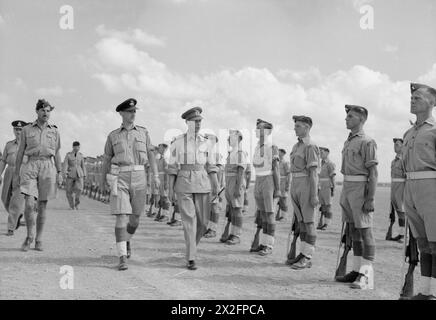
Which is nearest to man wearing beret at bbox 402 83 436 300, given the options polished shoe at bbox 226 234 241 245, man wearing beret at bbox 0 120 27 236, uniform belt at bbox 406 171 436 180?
uniform belt at bbox 406 171 436 180

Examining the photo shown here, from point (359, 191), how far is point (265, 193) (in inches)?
111

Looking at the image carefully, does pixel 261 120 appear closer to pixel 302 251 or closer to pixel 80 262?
pixel 302 251

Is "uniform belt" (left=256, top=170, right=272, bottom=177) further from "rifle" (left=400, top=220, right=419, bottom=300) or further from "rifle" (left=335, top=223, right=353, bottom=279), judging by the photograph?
"rifle" (left=400, top=220, right=419, bottom=300)

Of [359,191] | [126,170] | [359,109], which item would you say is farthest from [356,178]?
[126,170]

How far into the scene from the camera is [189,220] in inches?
288

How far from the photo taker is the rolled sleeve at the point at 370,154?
6454 mm

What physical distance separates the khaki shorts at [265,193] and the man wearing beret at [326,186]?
6.06 meters

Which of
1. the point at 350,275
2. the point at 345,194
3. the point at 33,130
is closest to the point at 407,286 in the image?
the point at 350,275

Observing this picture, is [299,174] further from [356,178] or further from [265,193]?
[265,193]

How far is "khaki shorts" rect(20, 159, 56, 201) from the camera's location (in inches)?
328

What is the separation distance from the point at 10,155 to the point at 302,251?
748 cm
